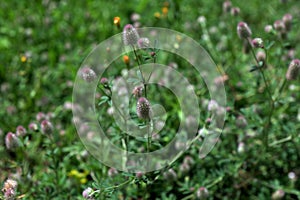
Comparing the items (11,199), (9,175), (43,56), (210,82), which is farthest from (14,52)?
(11,199)

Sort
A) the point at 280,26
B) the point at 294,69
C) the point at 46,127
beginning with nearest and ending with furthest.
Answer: the point at 294,69 < the point at 46,127 < the point at 280,26

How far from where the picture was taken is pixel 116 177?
6.93 ft

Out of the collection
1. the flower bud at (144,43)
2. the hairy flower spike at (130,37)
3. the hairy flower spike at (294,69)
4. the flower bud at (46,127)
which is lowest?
the hairy flower spike at (294,69)

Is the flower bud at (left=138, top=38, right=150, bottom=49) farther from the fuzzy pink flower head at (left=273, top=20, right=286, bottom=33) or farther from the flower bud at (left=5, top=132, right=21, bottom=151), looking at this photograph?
the fuzzy pink flower head at (left=273, top=20, right=286, bottom=33)

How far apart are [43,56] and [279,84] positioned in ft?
6.46

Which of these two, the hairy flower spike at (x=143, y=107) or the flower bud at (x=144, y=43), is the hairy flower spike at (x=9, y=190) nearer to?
the hairy flower spike at (x=143, y=107)

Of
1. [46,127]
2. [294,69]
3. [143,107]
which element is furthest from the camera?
[46,127]

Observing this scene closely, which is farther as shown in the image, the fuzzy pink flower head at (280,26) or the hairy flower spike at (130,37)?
the fuzzy pink flower head at (280,26)

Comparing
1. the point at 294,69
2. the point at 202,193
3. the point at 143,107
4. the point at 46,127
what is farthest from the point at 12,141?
the point at 294,69

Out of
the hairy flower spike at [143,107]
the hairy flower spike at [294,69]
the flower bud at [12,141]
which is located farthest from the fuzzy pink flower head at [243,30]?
the flower bud at [12,141]

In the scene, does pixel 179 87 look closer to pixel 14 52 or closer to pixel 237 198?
pixel 237 198

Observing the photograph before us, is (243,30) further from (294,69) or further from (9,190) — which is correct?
(9,190)

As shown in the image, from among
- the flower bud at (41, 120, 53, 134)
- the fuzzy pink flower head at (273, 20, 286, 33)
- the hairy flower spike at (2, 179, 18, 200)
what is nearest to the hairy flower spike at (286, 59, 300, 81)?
the fuzzy pink flower head at (273, 20, 286, 33)

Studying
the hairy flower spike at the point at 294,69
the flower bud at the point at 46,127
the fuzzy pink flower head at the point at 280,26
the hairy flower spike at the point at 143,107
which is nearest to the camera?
the hairy flower spike at the point at 143,107
